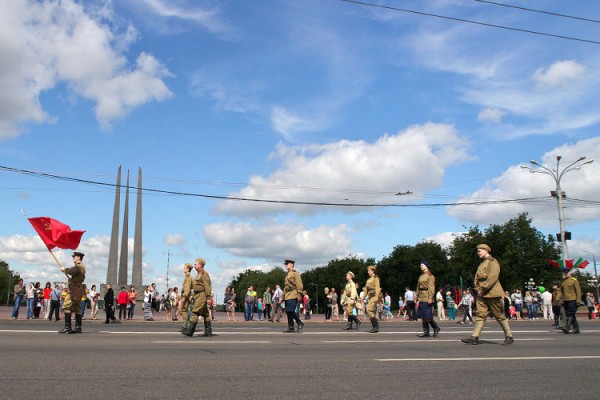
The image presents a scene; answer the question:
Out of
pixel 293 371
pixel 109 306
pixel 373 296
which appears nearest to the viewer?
pixel 293 371

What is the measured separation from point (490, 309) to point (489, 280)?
638 millimetres

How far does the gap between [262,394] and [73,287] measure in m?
9.05

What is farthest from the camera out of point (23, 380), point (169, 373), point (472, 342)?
point (472, 342)

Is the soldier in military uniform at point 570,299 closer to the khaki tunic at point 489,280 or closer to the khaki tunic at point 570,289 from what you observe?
the khaki tunic at point 570,289

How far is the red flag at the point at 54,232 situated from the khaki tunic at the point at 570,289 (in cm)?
1315

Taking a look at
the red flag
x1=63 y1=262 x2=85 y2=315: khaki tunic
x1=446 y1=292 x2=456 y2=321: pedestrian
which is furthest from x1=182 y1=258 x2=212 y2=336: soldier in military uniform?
x1=446 y1=292 x2=456 y2=321: pedestrian

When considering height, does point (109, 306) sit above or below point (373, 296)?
below

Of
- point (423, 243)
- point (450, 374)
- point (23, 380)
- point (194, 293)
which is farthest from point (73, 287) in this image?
point (423, 243)

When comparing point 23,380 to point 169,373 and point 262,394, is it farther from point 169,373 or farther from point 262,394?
point 262,394

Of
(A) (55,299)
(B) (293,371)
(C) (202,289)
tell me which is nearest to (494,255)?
(A) (55,299)

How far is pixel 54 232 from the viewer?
49.5 feet

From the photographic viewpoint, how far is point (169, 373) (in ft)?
23.0

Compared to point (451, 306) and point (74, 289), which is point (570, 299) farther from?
point (451, 306)

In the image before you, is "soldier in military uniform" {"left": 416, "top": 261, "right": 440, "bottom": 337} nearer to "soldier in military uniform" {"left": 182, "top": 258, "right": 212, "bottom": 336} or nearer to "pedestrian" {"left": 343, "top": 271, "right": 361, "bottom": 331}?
"pedestrian" {"left": 343, "top": 271, "right": 361, "bottom": 331}
